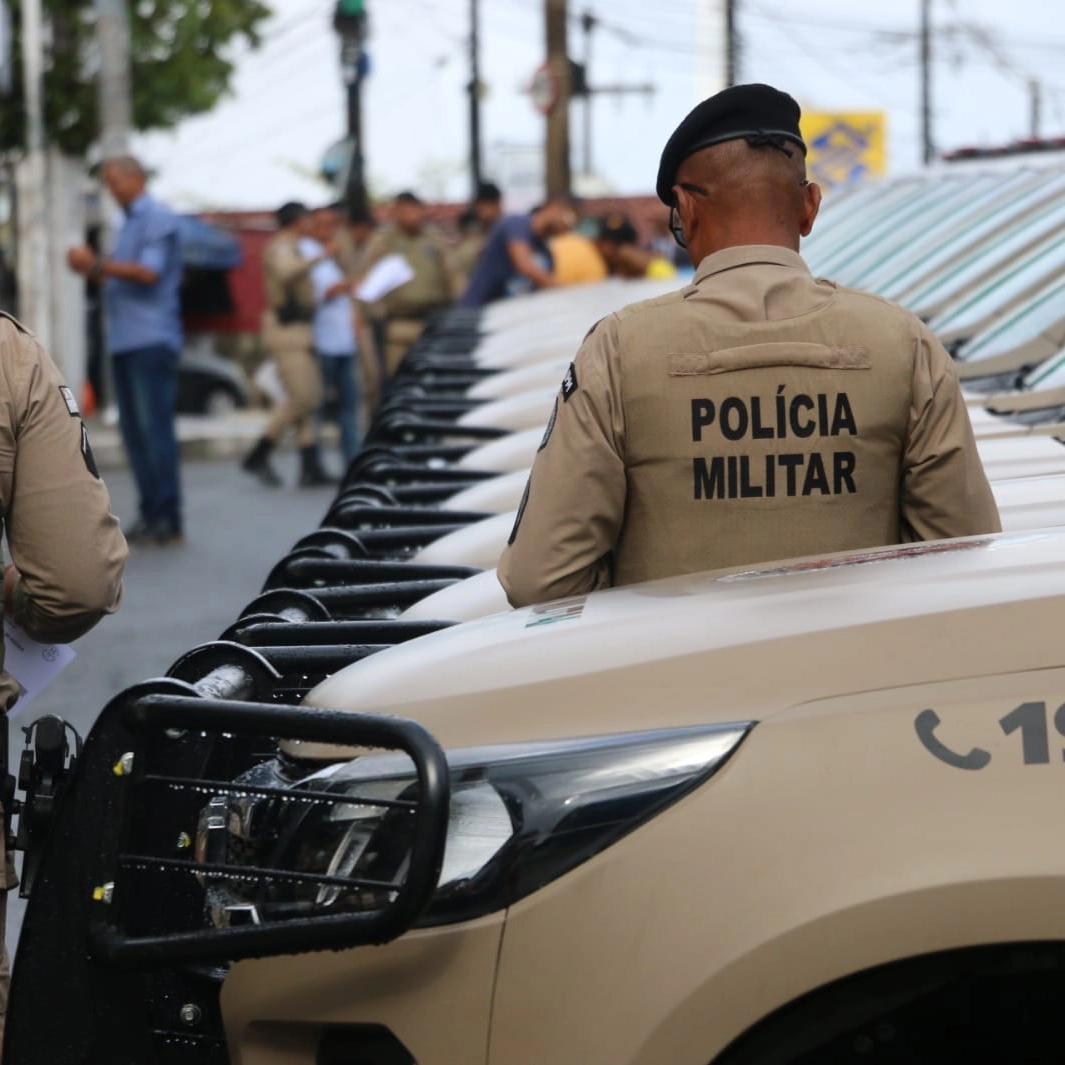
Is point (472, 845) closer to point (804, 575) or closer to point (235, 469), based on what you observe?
point (804, 575)

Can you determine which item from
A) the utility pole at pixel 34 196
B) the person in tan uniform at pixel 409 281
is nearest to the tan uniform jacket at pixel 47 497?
the person in tan uniform at pixel 409 281

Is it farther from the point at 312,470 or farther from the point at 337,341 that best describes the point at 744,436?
the point at 337,341

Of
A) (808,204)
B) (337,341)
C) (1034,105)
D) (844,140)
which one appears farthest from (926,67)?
(808,204)

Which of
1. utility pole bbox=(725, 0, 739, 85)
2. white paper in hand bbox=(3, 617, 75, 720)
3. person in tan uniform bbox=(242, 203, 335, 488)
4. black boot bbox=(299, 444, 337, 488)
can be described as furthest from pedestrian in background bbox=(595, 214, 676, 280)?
white paper in hand bbox=(3, 617, 75, 720)

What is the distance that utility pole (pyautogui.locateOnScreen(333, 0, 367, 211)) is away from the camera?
20.5m

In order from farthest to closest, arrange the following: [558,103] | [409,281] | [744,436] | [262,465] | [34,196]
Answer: [558,103] < [34,196] < [409,281] < [262,465] < [744,436]

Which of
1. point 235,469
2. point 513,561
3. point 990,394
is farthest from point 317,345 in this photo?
point 513,561

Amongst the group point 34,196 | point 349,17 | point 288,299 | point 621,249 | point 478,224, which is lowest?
point 288,299

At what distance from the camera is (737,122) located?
3.07 m

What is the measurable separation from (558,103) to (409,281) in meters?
14.2

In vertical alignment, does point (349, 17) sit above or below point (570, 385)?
above

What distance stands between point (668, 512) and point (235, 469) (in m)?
14.1

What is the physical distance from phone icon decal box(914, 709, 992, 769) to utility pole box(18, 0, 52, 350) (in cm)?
1951

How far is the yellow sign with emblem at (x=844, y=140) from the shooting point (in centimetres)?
2109
